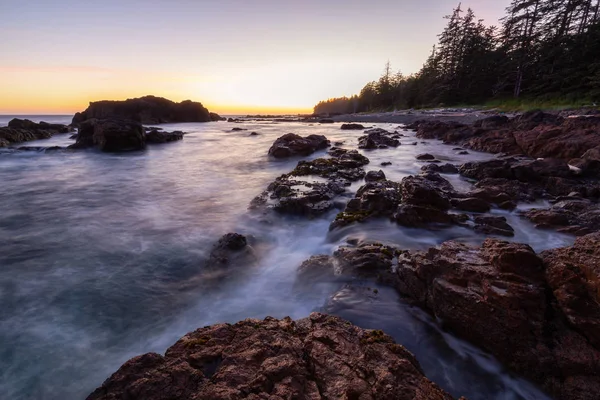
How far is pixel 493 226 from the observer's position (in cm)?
648

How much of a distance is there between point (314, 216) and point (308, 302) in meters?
3.53

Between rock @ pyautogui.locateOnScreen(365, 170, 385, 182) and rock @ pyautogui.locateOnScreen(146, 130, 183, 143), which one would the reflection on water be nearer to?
rock @ pyautogui.locateOnScreen(365, 170, 385, 182)

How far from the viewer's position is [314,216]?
8125 millimetres

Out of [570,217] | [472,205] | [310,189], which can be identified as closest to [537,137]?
[570,217]

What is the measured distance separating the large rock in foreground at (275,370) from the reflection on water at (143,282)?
117 cm

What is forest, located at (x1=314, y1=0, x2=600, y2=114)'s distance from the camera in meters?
30.3

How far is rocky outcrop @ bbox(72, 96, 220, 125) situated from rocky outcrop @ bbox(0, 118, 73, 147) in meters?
11.0

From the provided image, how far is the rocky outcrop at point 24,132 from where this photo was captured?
81.7ft

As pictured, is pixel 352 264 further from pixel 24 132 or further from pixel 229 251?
Answer: pixel 24 132

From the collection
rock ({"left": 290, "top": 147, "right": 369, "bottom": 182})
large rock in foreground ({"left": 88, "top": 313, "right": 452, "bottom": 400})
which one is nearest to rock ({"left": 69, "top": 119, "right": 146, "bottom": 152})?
rock ({"left": 290, "top": 147, "right": 369, "bottom": 182})

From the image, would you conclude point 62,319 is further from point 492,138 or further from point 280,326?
point 492,138

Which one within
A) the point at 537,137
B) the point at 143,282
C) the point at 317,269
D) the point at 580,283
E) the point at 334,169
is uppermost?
the point at 537,137

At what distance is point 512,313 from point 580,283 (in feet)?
2.46

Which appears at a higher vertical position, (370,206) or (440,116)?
(440,116)
